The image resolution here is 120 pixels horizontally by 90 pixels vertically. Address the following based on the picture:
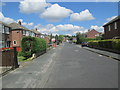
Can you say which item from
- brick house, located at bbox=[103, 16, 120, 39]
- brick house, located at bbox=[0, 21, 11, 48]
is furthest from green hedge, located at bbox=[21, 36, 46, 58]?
brick house, located at bbox=[103, 16, 120, 39]

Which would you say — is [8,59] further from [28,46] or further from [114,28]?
[114,28]

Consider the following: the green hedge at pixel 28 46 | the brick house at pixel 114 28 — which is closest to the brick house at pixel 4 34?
the green hedge at pixel 28 46

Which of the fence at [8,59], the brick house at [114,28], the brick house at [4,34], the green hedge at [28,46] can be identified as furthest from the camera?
the brick house at [4,34]

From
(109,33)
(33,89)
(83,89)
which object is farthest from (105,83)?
(109,33)

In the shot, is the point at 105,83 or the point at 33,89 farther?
the point at 105,83

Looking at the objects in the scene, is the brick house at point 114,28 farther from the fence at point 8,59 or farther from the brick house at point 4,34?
the brick house at point 4,34

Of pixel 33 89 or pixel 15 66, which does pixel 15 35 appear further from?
pixel 33 89

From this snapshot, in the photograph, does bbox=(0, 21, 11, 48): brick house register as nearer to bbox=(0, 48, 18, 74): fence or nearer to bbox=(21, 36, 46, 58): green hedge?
bbox=(21, 36, 46, 58): green hedge

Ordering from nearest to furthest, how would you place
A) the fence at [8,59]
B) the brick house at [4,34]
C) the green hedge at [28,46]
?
the fence at [8,59] < the green hedge at [28,46] < the brick house at [4,34]

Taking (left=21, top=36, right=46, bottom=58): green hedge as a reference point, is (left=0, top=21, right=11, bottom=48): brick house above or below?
above

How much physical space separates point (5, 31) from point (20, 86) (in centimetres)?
2852

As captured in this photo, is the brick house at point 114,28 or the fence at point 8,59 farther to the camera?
the brick house at point 114,28

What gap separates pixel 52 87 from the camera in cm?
494

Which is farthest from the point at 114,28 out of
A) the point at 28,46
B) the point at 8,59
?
the point at 8,59
